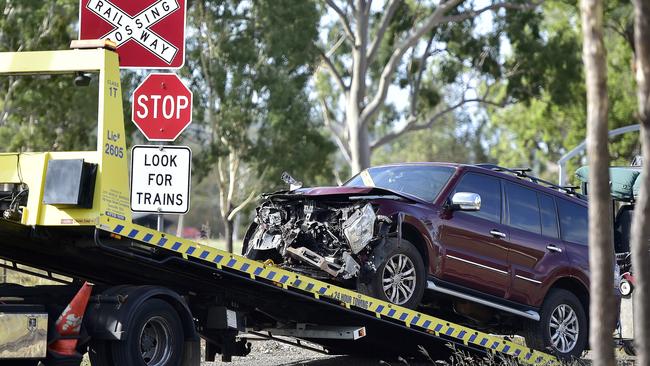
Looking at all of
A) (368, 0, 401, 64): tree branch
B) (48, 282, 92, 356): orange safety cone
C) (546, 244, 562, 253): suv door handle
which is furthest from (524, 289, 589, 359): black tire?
(368, 0, 401, 64): tree branch

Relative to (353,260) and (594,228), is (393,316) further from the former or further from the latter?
(594,228)

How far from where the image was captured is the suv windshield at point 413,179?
11.5 m

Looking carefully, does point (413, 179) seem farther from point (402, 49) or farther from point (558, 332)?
point (402, 49)

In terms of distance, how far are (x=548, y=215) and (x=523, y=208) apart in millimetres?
468

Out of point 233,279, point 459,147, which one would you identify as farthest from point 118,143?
point 459,147

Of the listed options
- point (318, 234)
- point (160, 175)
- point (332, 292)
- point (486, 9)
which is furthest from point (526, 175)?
point (486, 9)

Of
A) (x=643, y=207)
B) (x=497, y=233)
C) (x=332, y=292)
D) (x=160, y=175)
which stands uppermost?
(x=497, y=233)

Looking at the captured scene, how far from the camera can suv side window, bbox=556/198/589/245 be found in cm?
1272

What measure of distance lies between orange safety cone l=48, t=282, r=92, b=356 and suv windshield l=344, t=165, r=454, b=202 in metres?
4.05

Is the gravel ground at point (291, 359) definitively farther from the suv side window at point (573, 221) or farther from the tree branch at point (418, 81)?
the tree branch at point (418, 81)

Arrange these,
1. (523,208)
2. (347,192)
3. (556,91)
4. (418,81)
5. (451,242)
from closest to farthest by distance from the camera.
Result: 1. (347,192)
2. (451,242)
3. (523,208)
4. (556,91)
5. (418,81)

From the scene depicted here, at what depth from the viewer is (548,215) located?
12555 mm

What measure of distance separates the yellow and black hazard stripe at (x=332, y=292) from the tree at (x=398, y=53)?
25272 millimetres

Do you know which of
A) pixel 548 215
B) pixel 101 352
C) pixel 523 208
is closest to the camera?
pixel 101 352
